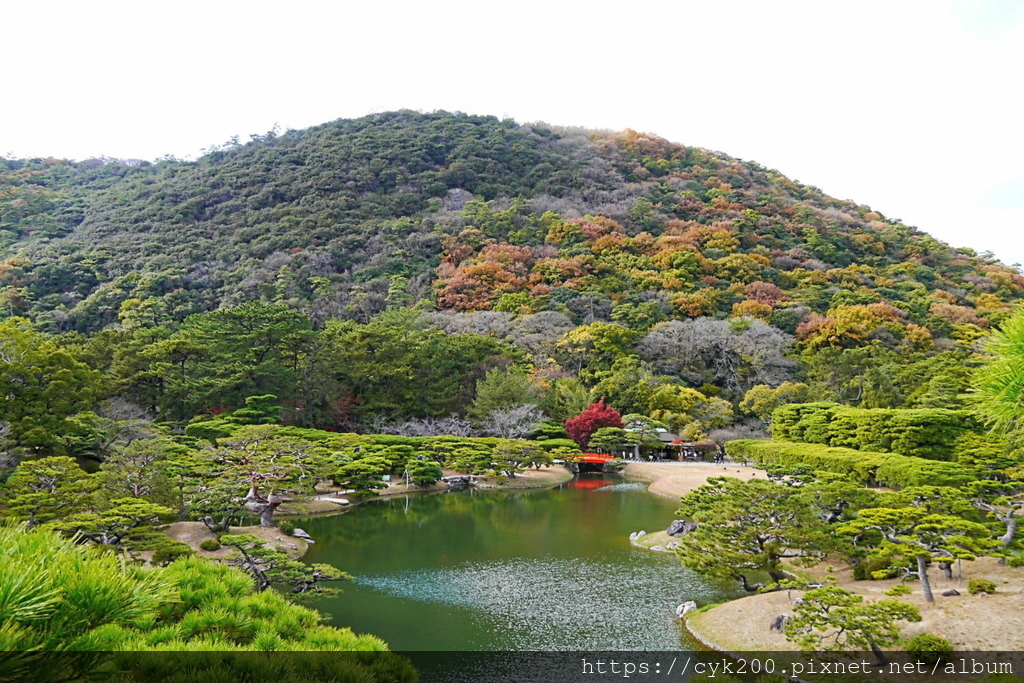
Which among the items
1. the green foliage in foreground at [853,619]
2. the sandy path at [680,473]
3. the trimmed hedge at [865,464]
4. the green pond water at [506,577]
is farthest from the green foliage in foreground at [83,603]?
the sandy path at [680,473]

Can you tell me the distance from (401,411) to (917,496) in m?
21.8

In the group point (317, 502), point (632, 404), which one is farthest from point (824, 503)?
point (632, 404)

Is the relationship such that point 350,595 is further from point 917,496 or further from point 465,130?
point 465,130

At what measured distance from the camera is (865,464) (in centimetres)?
1712

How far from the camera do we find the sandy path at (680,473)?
21.6 meters

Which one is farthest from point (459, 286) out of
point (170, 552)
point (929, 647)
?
point (929, 647)

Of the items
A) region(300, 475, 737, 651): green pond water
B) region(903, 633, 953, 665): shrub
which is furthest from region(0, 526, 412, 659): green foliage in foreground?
region(903, 633, 953, 665): shrub

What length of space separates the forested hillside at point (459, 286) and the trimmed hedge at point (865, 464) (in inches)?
137

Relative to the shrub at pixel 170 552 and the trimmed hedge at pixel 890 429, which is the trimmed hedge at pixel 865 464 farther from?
the shrub at pixel 170 552

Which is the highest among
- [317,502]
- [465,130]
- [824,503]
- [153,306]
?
[465,130]

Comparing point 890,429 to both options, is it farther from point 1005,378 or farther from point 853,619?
point 1005,378

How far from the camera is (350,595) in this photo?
10844mm

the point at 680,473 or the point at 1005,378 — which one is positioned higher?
the point at 1005,378

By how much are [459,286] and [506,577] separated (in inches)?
1295
